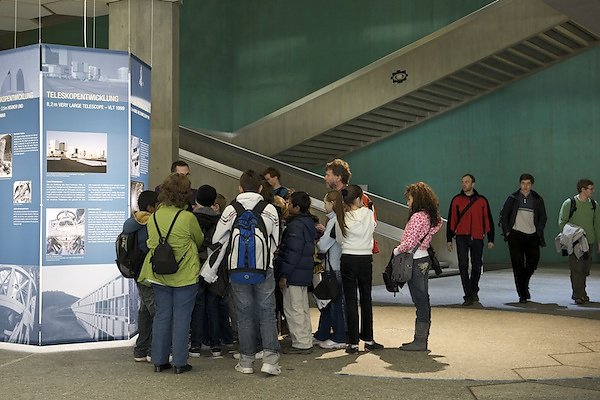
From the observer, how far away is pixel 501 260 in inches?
739

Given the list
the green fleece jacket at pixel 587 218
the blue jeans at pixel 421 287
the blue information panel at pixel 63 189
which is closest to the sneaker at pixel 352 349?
the blue jeans at pixel 421 287

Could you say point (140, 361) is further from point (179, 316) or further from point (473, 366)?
point (473, 366)

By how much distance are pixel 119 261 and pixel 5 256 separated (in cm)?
144

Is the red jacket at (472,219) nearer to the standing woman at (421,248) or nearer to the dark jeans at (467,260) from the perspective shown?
the dark jeans at (467,260)

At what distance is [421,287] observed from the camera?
22.6 ft

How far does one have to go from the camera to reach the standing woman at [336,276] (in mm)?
6793

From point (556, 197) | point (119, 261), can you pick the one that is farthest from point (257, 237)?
point (556, 197)

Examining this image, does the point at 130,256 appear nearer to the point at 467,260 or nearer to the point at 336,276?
the point at 336,276

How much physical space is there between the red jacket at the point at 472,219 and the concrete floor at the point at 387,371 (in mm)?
1710

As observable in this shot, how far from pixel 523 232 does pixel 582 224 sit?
0.77 metres

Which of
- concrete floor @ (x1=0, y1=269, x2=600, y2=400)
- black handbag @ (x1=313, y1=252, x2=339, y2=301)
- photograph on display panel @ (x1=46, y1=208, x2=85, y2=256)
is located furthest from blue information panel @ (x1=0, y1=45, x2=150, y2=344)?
black handbag @ (x1=313, y1=252, x2=339, y2=301)

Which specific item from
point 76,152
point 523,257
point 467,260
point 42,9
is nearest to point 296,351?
point 76,152

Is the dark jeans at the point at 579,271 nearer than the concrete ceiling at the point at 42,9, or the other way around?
the concrete ceiling at the point at 42,9

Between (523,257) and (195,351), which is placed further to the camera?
(523,257)
